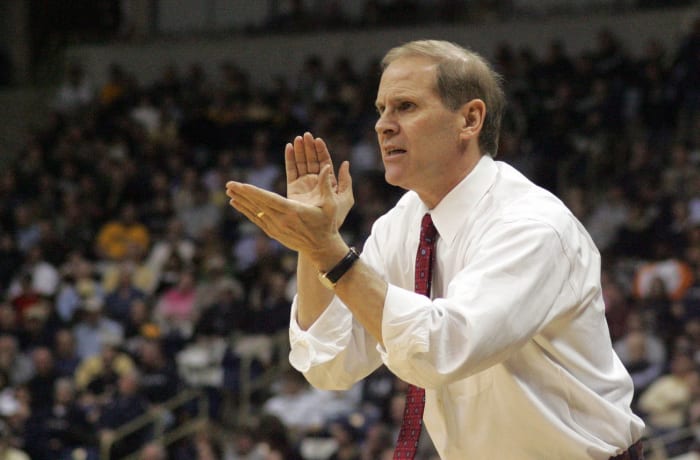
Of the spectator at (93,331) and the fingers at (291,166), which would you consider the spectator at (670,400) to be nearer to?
the spectator at (93,331)

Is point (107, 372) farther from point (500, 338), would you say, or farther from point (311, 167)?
point (500, 338)

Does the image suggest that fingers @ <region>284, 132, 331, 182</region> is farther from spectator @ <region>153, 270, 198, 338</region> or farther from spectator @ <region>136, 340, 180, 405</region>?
spectator @ <region>153, 270, 198, 338</region>

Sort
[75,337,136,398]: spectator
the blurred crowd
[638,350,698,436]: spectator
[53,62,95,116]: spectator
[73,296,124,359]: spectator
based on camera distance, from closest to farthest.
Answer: [638,350,698,436]: spectator
the blurred crowd
[75,337,136,398]: spectator
[73,296,124,359]: spectator
[53,62,95,116]: spectator

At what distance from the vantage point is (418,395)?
308cm

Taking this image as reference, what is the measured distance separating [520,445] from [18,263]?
35.9 ft

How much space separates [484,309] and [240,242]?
9766 millimetres

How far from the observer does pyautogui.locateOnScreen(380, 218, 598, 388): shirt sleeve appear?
2637 mm

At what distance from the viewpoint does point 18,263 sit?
13094 mm

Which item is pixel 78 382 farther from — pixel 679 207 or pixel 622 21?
pixel 622 21

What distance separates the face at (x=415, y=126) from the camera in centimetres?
296

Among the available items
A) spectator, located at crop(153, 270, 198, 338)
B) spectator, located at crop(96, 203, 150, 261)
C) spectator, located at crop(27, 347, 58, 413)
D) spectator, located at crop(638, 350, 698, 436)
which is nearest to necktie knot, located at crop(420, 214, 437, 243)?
spectator, located at crop(638, 350, 698, 436)

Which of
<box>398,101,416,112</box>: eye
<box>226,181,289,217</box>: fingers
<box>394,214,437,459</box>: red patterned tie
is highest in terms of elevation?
<box>398,101,416,112</box>: eye

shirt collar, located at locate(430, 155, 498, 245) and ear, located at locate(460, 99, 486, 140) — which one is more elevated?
ear, located at locate(460, 99, 486, 140)

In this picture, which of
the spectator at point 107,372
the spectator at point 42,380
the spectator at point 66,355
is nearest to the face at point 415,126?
the spectator at point 107,372
